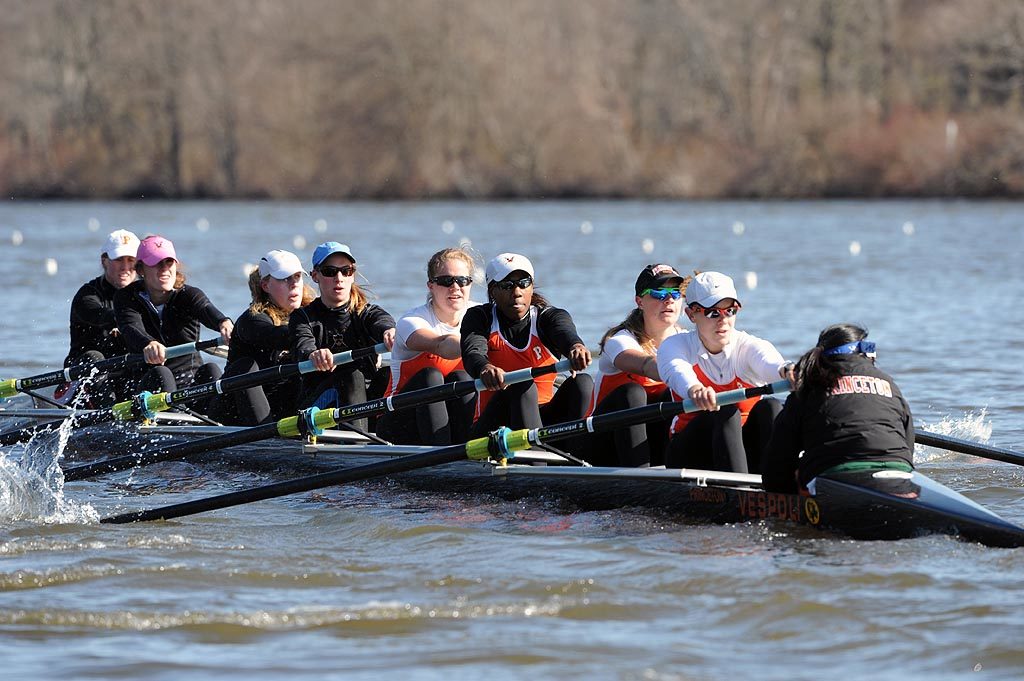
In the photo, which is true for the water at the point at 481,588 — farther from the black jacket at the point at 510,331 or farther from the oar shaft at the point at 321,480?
the black jacket at the point at 510,331

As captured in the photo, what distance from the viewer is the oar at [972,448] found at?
7.71m

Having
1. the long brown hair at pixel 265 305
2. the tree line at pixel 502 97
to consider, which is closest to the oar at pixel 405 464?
the long brown hair at pixel 265 305

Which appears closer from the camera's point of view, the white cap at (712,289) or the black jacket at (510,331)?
the white cap at (712,289)

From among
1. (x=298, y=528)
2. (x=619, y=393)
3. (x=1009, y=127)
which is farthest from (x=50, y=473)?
(x=1009, y=127)

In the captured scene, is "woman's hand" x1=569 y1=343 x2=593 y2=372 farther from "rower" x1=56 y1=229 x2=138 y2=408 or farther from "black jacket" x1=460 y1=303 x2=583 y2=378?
"rower" x1=56 y1=229 x2=138 y2=408

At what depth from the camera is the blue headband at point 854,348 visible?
6438mm

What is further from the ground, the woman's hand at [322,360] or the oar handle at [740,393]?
the woman's hand at [322,360]

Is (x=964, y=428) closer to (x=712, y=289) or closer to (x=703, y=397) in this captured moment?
(x=712, y=289)

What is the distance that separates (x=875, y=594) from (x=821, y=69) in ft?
149

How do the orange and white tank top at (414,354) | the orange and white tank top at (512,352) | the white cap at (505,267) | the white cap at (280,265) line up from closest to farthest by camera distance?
the white cap at (505,267) → the orange and white tank top at (512,352) → the orange and white tank top at (414,354) → the white cap at (280,265)

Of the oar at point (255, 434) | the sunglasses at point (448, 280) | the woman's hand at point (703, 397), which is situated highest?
the sunglasses at point (448, 280)

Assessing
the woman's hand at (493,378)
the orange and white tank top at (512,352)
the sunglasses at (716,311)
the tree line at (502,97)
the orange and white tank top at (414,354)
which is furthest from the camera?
the tree line at (502,97)

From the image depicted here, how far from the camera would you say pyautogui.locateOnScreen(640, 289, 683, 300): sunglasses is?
7.70 meters

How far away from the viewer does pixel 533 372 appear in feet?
25.9
